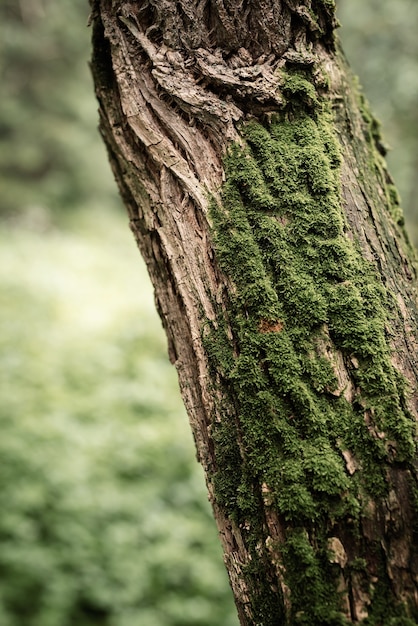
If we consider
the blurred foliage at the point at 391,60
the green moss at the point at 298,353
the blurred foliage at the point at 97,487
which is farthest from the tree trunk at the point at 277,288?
the blurred foliage at the point at 391,60

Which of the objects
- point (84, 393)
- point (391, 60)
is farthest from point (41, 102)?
point (84, 393)

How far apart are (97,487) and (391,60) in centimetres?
1046

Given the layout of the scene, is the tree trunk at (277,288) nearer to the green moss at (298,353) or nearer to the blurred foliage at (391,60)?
the green moss at (298,353)

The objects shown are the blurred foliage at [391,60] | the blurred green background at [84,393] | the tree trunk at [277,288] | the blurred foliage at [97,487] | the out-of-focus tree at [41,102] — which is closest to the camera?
the tree trunk at [277,288]

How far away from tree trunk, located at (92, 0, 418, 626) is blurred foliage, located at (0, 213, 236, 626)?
324 centimetres

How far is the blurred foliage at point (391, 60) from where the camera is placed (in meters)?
10.2

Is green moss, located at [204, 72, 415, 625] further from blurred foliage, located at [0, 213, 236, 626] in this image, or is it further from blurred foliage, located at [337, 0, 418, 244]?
blurred foliage, located at [337, 0, 418, 244]

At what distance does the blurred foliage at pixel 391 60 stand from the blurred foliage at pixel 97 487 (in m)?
6.25

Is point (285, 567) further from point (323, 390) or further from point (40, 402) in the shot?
point (40, 402)

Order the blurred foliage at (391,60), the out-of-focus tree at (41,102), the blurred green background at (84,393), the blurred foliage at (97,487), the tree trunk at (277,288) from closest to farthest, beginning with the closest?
the tree trunk at (277,288) < the blurred foliage at (97,487) < the blurred green background at (84,393) < the blurred foliage at (391,60) < the out-of-focus tree at (41,102)

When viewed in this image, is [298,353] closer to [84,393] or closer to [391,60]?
[84,393]

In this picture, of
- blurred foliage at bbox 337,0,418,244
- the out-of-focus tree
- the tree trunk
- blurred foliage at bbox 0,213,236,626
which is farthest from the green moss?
the out-of-focus tree

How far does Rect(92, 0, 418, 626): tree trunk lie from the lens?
1.24 m

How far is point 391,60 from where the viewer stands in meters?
10.8
